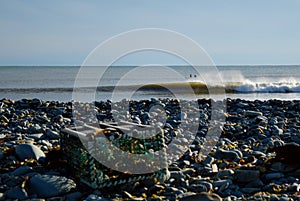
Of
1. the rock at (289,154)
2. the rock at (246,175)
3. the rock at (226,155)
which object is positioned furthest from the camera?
the rock at (226,155)

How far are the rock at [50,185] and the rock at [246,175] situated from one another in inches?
89.7

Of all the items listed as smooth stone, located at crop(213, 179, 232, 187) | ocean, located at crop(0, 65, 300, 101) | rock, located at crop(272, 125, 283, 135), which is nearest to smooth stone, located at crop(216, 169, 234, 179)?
smooth stone, located at crop(213, 179, 232, 187)

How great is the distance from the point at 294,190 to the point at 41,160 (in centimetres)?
365

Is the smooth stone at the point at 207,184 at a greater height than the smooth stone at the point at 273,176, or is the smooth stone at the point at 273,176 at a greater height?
the smooth stone at the point at 273,176

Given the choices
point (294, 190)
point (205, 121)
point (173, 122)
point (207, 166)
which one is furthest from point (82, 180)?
point (205, 121)

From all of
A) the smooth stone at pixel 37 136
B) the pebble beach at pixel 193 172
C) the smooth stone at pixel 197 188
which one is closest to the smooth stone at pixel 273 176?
the pebble beach at pixel 193 172

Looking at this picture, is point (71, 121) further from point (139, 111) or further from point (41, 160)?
point (41, 160)

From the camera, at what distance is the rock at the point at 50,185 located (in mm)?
5082

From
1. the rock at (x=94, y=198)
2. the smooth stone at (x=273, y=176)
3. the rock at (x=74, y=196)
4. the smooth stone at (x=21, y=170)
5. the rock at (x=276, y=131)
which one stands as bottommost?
the rock at (x=74, y=196)

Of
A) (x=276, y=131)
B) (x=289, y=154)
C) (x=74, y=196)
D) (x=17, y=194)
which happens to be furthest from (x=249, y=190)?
(x=276, y=131)

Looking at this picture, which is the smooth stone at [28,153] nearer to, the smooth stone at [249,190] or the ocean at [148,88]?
the smooth stone at [249,190]

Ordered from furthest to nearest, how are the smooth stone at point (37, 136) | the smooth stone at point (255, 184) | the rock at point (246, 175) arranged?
the smooth stone at point (37, 136) < the rock at point (246, 175) < the smooth stone at point (255, 184)

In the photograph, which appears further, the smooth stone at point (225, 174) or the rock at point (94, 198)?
the smooth stone at point (225, 174)

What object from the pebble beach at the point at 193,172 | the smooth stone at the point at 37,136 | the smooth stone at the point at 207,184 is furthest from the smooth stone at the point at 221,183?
the smooth stone at the point at 37,136
